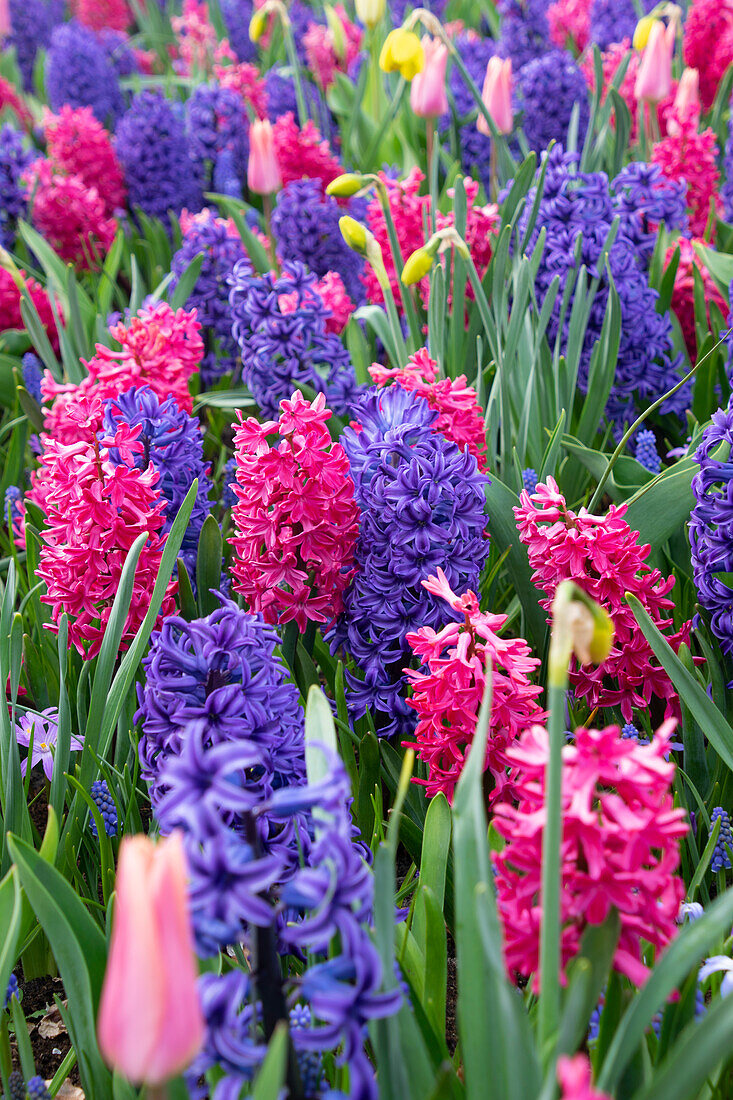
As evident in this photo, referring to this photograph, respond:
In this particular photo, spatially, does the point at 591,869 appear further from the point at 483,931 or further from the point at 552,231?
the point at 552,231

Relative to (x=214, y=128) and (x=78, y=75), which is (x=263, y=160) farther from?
(x=78, y=75)

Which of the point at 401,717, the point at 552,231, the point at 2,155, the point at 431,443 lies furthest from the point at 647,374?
the point at 2,155

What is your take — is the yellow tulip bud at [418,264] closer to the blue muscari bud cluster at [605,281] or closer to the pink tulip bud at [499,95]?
the blue muscari bud cluster at [605,281]

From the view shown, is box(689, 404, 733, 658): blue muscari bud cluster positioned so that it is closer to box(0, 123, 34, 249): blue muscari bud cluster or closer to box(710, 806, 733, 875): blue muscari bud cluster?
box(710, 806, 733, 875): blue muscari bud cluster

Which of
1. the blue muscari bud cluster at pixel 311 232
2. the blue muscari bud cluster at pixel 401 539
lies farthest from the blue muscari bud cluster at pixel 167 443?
the blue muscari bud cluster at pixel 311 232

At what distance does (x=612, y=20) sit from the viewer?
4723 millimetres

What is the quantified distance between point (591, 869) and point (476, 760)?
0.46 feet

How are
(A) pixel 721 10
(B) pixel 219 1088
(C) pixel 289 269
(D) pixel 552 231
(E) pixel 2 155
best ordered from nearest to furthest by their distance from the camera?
(B) pixel 219 1088 < (C) pixel 289 269 < (D) pixel 552 231 < (E) pixel 2 155 < (A) pixel 721 10

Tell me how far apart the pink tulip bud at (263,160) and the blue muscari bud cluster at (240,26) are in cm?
360

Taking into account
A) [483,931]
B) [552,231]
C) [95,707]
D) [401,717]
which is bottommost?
[401,717]

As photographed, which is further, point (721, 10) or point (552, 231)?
point (721, 10)

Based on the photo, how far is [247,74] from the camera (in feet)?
14.3

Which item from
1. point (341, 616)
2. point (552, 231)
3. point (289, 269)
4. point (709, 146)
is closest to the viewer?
point (341, 616)

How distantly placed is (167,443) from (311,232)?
1454 millimetres
